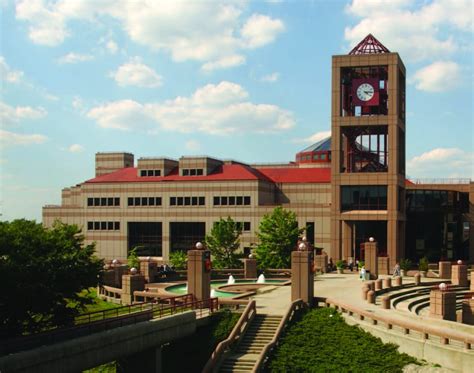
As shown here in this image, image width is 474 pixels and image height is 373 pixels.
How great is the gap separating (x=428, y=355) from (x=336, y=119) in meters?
56.1

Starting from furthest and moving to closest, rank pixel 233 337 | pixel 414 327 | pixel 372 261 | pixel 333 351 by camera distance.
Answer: pixel 372 261, pixel 233 337, pixel 333 351, pixel 414 327

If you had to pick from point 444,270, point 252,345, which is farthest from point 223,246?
point 252,345

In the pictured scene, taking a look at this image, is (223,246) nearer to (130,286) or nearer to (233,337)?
(130,286)

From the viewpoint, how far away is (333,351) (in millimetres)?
36062

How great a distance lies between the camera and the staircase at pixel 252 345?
35.1 m

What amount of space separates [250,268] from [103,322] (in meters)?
33.5

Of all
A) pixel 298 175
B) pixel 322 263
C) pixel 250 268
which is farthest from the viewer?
pixel 298 175

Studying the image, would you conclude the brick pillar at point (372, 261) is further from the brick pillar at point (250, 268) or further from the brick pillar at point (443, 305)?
the brick pillar at point (443, 305)

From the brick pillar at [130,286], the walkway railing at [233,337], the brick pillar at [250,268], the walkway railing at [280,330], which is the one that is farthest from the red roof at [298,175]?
the walkway railing at [233,337]

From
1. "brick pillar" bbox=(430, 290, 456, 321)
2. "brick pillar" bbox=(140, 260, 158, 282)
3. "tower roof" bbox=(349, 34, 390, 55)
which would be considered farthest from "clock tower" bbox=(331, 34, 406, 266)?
"brick pillar" bbox=(430, 290, 456, 321)

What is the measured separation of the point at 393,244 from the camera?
274 ft

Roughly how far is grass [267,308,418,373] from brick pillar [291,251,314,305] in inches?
164

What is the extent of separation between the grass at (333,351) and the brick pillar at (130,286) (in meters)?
14.9

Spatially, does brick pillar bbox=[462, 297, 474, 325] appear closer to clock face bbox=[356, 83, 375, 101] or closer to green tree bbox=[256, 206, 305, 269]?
green tree bbox=[256, 206, 305, 269]
